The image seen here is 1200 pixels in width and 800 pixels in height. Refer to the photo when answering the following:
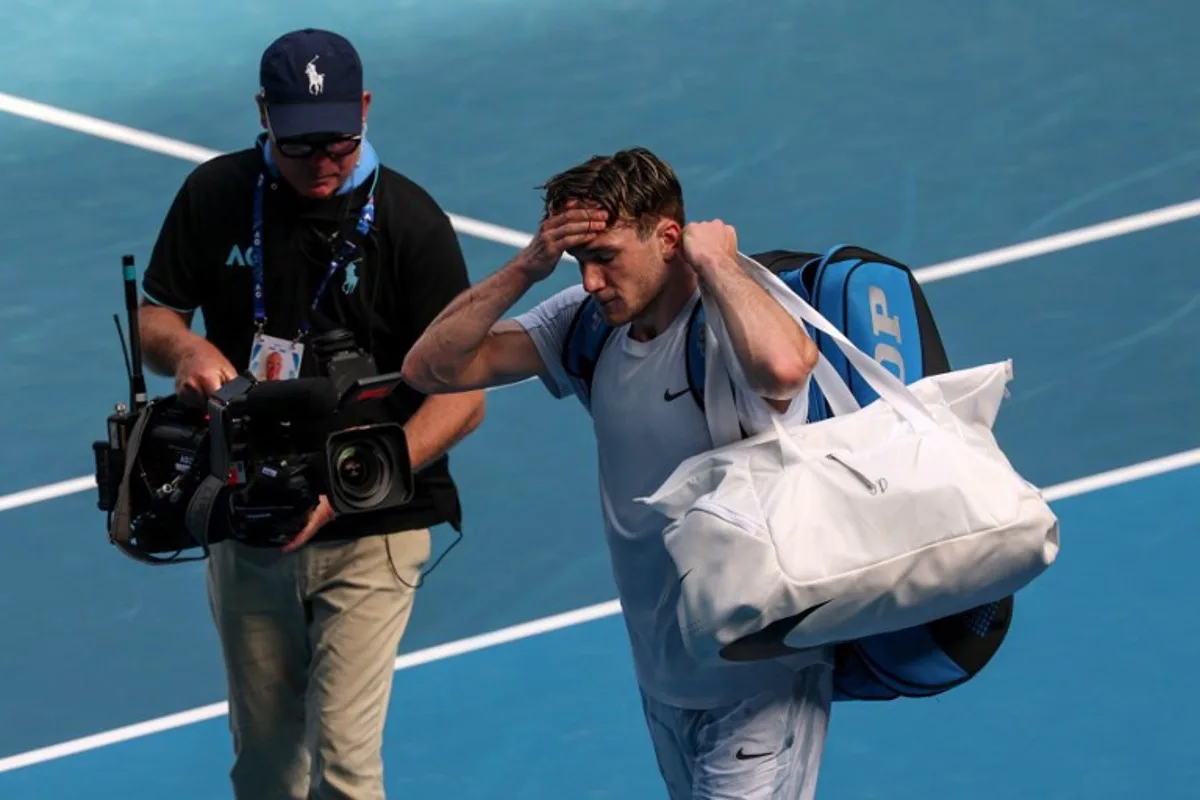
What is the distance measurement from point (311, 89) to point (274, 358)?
782 millimetres

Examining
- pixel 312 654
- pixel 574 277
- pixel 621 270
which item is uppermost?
pixel 621 270

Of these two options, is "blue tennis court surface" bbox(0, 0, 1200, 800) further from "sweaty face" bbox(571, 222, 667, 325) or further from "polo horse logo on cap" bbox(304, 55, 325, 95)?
"sweaty face" bbox(571, 222, 667, 325)

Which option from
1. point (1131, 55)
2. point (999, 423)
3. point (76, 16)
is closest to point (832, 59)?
point (1131, 55)

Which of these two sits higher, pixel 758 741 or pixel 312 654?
pixel 758 741

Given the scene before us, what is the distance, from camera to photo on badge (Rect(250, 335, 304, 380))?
6.85 m

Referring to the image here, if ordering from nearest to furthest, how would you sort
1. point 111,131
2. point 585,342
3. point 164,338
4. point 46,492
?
point 585,342
point 164,338
point 46,492
point 111,131

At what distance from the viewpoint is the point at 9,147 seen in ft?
38.7

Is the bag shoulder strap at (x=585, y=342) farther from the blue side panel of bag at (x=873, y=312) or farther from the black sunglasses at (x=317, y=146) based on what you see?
the black sunglasses at (x=317, y=146)

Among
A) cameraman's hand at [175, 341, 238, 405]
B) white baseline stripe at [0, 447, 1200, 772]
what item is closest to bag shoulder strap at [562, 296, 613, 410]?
cameraman's hand at [175, 341, 238, 405]

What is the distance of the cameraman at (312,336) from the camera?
691 centimetres

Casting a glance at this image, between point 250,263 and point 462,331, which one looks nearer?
point 462,331

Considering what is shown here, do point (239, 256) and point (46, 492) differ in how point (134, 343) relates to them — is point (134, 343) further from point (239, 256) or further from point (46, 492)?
point (46, 492)

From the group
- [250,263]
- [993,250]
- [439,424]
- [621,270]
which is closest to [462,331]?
[621,270]

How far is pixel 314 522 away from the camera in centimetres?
675
